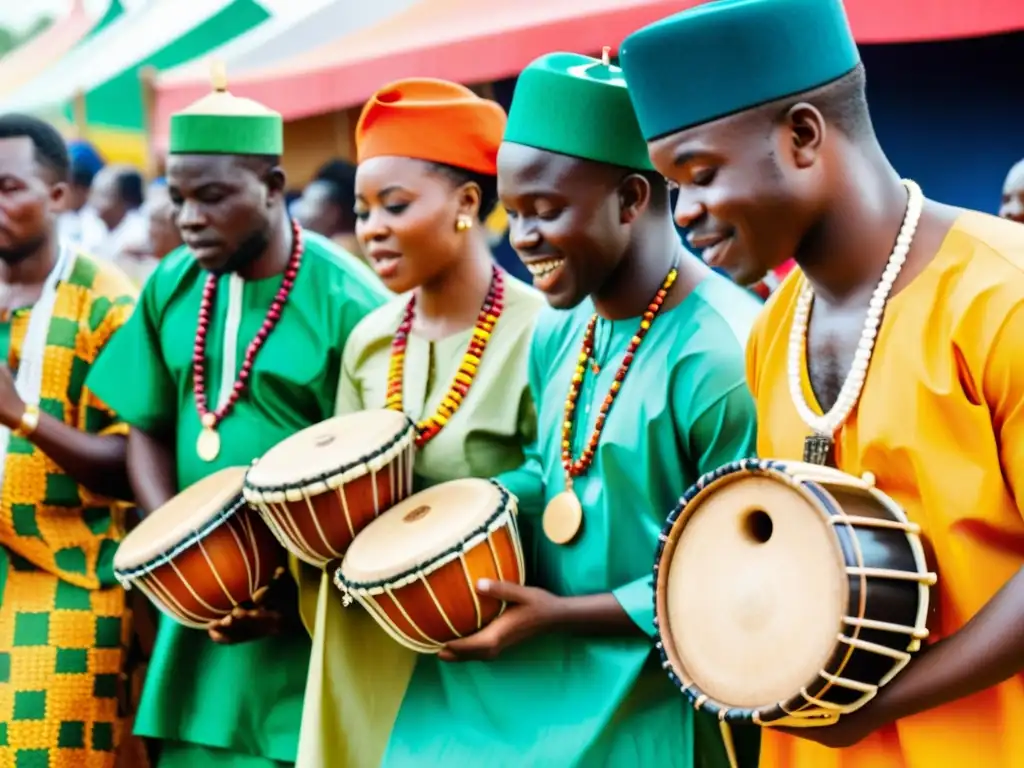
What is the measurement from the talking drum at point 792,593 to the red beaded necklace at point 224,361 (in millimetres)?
1996

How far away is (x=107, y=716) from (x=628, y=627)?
7.01 feet

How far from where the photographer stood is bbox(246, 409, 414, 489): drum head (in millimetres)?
3342

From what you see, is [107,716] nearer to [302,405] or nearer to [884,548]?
[302,405]

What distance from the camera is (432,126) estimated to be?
382 cm

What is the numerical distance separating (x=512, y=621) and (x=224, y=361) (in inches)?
56.5

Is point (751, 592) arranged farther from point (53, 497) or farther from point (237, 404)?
point (53, 497)

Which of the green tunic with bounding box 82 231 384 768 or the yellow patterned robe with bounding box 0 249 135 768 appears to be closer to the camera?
the green tunic with bounding box 82 231 384 768

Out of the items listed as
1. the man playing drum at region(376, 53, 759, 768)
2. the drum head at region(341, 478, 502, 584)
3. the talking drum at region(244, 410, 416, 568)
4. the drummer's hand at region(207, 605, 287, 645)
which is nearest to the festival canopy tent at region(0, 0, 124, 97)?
the drummer's hand at region(207, 605, 287, 645)

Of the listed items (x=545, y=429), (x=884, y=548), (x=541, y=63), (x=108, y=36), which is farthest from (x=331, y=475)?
(x=108, y=36)

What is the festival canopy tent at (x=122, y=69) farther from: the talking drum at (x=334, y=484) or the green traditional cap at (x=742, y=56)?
the green traditional cap at (x=742, y=56)

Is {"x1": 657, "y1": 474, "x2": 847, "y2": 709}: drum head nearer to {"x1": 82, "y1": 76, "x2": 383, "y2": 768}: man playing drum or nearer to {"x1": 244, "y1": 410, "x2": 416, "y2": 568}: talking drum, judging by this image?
{"x1": 244, "y1": 410, "x2": 416, "y2": 568}: talking drum

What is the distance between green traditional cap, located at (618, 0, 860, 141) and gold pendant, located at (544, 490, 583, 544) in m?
0.98

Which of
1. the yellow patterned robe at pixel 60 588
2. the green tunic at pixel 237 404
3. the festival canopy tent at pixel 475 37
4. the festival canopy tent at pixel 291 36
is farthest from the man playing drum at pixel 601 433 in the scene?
the festival canopy tent at pixel 291 36

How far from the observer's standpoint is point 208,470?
4156 mm
